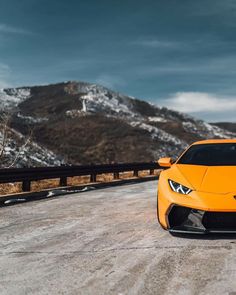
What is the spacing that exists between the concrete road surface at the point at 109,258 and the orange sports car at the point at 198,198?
22 cm

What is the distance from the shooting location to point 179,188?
19.8ft

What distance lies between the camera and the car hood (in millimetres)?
5801

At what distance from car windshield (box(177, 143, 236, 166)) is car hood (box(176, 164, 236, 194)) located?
1.29 feet

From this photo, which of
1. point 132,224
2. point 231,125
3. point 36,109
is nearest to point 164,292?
point 132,224

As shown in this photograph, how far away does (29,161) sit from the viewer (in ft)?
89.8

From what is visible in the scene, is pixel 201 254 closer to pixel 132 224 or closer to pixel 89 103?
pixel 132 224

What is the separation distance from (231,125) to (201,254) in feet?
504

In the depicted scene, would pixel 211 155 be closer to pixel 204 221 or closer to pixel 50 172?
pixel 204 221

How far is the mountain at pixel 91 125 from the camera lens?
166 ft

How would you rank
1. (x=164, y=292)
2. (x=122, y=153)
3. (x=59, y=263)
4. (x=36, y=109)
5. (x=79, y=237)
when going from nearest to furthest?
(x=164, y=292) → (x=59, y=263) → (x=79, y=237) → (x=122, y=153) → (x=36, y=109)

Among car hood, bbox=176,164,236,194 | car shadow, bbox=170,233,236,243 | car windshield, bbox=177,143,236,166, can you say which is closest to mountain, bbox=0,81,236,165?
car windshield, bbox=177,143,236,166

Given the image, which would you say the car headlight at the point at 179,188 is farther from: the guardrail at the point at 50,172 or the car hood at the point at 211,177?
the guardrail at the point at 50,172

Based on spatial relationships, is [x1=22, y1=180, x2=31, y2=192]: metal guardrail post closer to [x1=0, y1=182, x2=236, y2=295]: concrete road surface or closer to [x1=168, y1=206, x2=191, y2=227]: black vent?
[x1=0, y1=182, x2=236, y2=295]: concrete road surface

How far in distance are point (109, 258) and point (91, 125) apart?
61748mm
